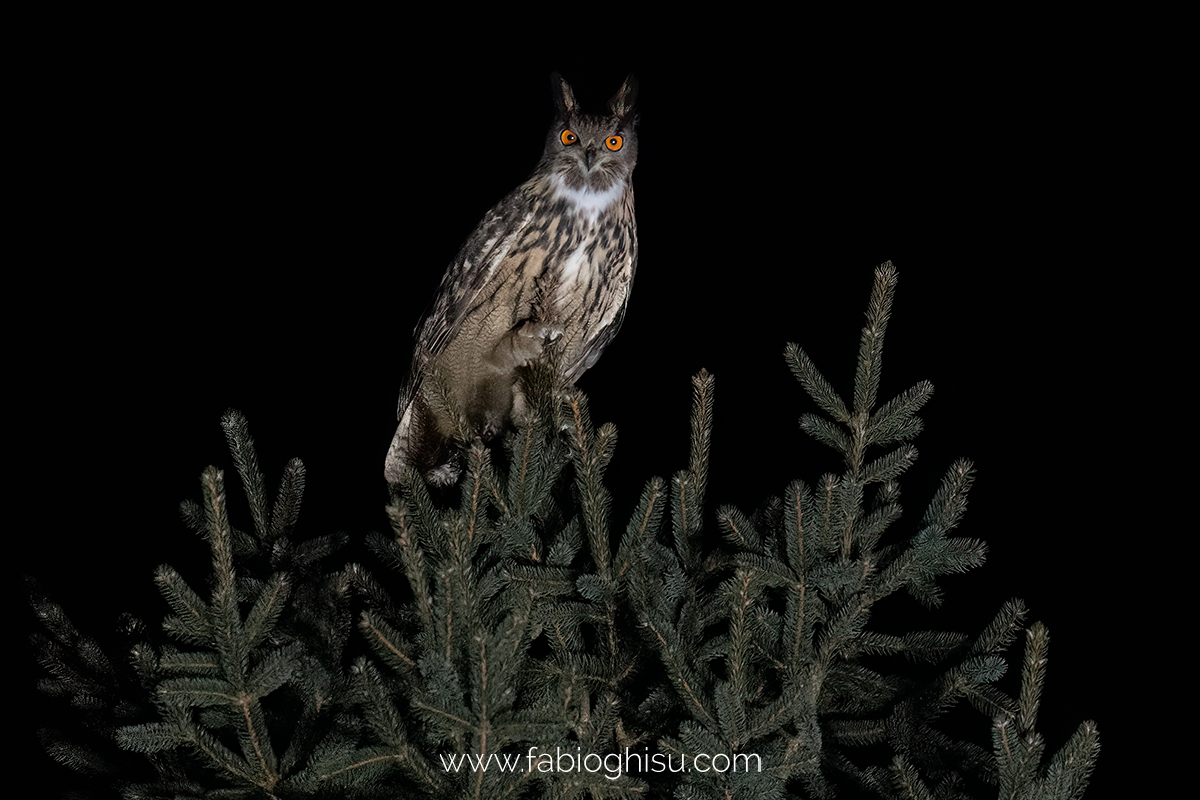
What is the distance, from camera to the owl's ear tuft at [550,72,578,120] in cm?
198

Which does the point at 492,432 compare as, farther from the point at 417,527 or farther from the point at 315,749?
the point at 315,749

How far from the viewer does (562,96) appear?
199cm

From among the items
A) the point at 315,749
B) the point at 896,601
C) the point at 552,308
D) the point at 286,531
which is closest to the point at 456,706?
the point at 315,749

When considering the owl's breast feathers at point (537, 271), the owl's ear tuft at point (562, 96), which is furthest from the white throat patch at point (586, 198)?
the owl's ear tuft at point (562, 96)

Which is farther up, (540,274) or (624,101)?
(624,101)

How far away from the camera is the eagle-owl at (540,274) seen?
1950 mm

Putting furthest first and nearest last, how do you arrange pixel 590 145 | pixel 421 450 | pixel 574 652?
pixel 421 450
pixel 590 145
pixel 574 652

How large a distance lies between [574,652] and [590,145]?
1.08 m

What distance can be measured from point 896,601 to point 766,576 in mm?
400

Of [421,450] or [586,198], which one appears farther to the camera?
[421,450]

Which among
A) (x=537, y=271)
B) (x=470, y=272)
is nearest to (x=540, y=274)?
(x=537, y=271)

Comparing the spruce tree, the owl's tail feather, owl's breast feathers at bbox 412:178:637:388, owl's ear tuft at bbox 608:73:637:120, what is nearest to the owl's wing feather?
owl's breast feathers at bbox 412:178:637:388

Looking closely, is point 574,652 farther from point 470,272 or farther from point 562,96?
point 562,96

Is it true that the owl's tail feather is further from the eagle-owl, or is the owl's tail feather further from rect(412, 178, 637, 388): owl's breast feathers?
rect(412, 178, 637, 388): owl's breast feathers
